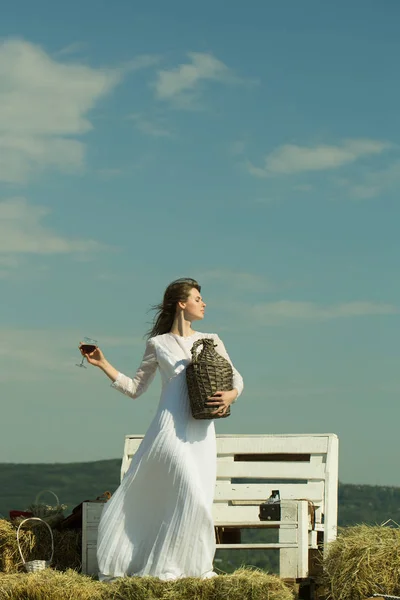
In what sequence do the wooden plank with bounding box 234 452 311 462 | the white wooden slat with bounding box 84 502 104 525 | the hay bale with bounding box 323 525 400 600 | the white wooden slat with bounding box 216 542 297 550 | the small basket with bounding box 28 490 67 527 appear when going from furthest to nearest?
the wooden plank with bounding box 234 452 311 462 → the small basket with bounding box 28 490 67 527 → the white wooden slat with bounding box 84 502 104 525 → the white wooden slat with bounding box 216 542 297 550 → the hay bale with bounding box 323 525 400 600

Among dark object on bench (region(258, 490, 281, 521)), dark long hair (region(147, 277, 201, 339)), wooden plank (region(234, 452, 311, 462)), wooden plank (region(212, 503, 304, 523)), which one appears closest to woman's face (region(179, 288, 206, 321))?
dark long hair (region(147, 277, 201, 339))

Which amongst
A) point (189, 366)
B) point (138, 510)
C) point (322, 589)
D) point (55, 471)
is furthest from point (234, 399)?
point (55, 471)

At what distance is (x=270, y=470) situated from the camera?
9.80m

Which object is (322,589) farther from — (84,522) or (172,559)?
(84,522)

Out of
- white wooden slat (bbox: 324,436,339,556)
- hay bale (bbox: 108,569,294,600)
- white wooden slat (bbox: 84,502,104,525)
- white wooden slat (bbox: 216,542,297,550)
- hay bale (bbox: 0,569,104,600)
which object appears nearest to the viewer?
hay bale (bbox: 108,569,294,600)

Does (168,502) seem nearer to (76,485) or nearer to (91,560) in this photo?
(91,560)

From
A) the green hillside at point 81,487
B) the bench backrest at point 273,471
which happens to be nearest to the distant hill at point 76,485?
the green hillside at point 81,487

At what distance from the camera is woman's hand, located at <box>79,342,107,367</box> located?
8.24m

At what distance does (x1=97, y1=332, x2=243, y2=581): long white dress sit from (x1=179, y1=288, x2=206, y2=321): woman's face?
35 centimetres

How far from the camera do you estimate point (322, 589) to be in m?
8.36

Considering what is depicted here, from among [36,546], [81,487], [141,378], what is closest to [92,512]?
[36,546]

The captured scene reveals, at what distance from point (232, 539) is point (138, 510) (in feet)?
6.51

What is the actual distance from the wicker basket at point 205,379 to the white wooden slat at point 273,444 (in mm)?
2016

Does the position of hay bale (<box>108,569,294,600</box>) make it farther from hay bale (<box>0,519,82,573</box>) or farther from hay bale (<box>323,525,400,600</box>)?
hay bale (<box>0,519,82,573</box>)
